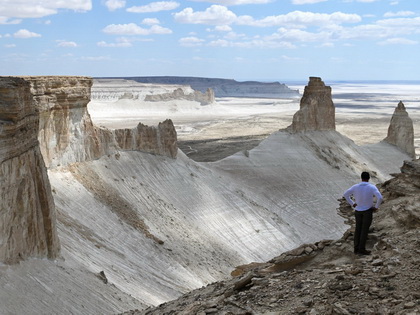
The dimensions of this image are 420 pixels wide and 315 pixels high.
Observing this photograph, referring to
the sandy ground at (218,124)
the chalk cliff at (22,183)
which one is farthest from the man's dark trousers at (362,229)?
the sandy ground at (218,124)

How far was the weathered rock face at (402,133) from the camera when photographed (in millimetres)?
53531

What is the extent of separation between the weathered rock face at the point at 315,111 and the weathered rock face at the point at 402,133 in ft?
27.3

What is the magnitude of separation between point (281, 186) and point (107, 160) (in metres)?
13.8

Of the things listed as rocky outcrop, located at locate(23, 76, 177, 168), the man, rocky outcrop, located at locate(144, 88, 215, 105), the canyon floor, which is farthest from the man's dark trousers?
rocky outcrop, located at locate(144, 88, 215, 105)

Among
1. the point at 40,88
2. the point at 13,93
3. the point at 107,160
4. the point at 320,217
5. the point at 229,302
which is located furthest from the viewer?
the point at 320,217

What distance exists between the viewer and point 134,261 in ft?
74.0

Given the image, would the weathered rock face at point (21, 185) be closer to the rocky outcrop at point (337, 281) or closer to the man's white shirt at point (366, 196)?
the rocky outcrop at point (337, 281)

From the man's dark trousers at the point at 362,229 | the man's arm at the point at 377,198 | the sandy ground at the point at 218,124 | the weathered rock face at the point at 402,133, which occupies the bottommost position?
the sandy ground at the point at 218,124

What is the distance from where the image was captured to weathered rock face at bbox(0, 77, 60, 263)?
47.5 ft

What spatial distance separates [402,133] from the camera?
2115 inches

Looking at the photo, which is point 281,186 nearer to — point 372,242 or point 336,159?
point 336,159

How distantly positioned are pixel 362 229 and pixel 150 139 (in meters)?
23.0

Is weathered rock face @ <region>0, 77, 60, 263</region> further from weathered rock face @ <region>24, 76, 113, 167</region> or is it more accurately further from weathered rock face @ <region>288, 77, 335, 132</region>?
weathered rock face @ <region>288, 77, 335, 132</region>

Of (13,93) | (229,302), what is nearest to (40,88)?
(13,93)
